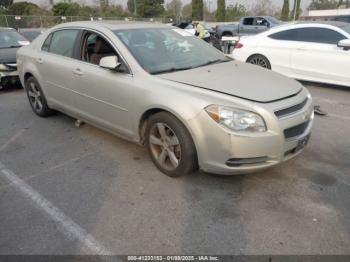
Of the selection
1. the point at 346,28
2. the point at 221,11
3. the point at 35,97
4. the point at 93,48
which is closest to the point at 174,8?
the point at 221,11

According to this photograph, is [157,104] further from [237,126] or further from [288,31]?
[288,31]

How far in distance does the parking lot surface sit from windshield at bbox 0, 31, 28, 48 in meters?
5.25

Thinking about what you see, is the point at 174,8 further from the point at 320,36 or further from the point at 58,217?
the point at 58,217

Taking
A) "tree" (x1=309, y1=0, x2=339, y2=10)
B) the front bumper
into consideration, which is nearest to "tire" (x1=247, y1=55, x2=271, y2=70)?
the front bumper

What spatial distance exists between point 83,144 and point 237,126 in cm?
241

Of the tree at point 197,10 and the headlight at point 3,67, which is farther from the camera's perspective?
the tree at point 197,10

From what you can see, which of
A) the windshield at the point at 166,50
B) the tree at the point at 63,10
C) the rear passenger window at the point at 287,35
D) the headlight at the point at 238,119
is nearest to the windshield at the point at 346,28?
the rear passenger window at the point at 287,35

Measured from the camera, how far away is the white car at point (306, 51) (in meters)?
6.65

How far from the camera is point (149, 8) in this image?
5166cm

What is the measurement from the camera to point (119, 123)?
12.5ft

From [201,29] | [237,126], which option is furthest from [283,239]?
[201,29]

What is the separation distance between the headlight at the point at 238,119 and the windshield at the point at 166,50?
99 centimetres

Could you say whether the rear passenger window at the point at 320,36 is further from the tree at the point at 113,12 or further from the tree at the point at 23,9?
the tree at the point at 113,12

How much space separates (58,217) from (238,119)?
184cm
